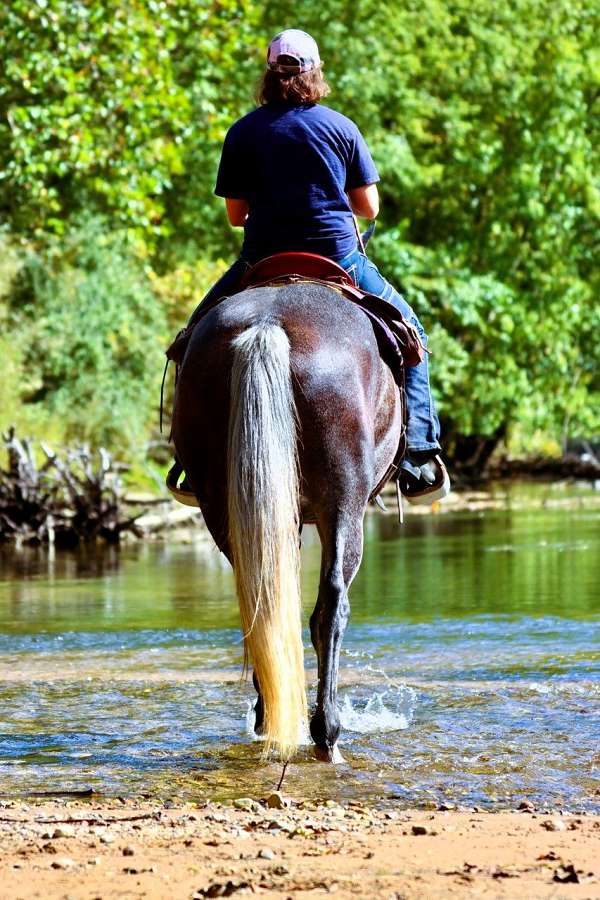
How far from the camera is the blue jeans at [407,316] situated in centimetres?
696

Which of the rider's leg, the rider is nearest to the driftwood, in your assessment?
the rider's leg

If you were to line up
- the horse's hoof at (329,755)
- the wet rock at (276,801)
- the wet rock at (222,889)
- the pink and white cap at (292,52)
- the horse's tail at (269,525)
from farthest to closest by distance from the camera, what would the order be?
the pink and white cap at (292,52), the horse's hoof at (329,755), the horse's tail at (269,525), the wet rock at (276,801), the wet rock at (222,889)

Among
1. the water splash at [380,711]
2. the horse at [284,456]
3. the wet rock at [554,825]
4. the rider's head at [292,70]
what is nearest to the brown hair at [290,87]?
the rider's head at [292,70]

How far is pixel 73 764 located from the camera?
601 cm

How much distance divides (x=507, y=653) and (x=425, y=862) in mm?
5006

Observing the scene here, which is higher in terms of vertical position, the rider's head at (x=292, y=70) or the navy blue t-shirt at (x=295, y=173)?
the rider's head at (x=292, y=70)

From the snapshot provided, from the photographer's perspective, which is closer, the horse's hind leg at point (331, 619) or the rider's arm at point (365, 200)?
the horse's hind leg at point (331, 619)

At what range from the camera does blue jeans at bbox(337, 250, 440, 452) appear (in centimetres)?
A: 713

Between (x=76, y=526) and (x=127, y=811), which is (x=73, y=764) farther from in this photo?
(x=76, y=526)

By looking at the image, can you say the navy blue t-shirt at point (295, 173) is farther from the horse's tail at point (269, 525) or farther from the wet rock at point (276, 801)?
the wet rock at point (276, 801)

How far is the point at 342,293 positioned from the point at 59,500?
14.2 metres

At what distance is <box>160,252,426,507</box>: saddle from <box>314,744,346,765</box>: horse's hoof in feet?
4.23

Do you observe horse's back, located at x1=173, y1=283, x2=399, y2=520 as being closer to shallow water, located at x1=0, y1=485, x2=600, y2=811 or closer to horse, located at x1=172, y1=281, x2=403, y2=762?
horse, located at x1=172, y1=281, x2=403, y2=762

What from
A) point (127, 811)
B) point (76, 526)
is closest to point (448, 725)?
point (127, 811)
